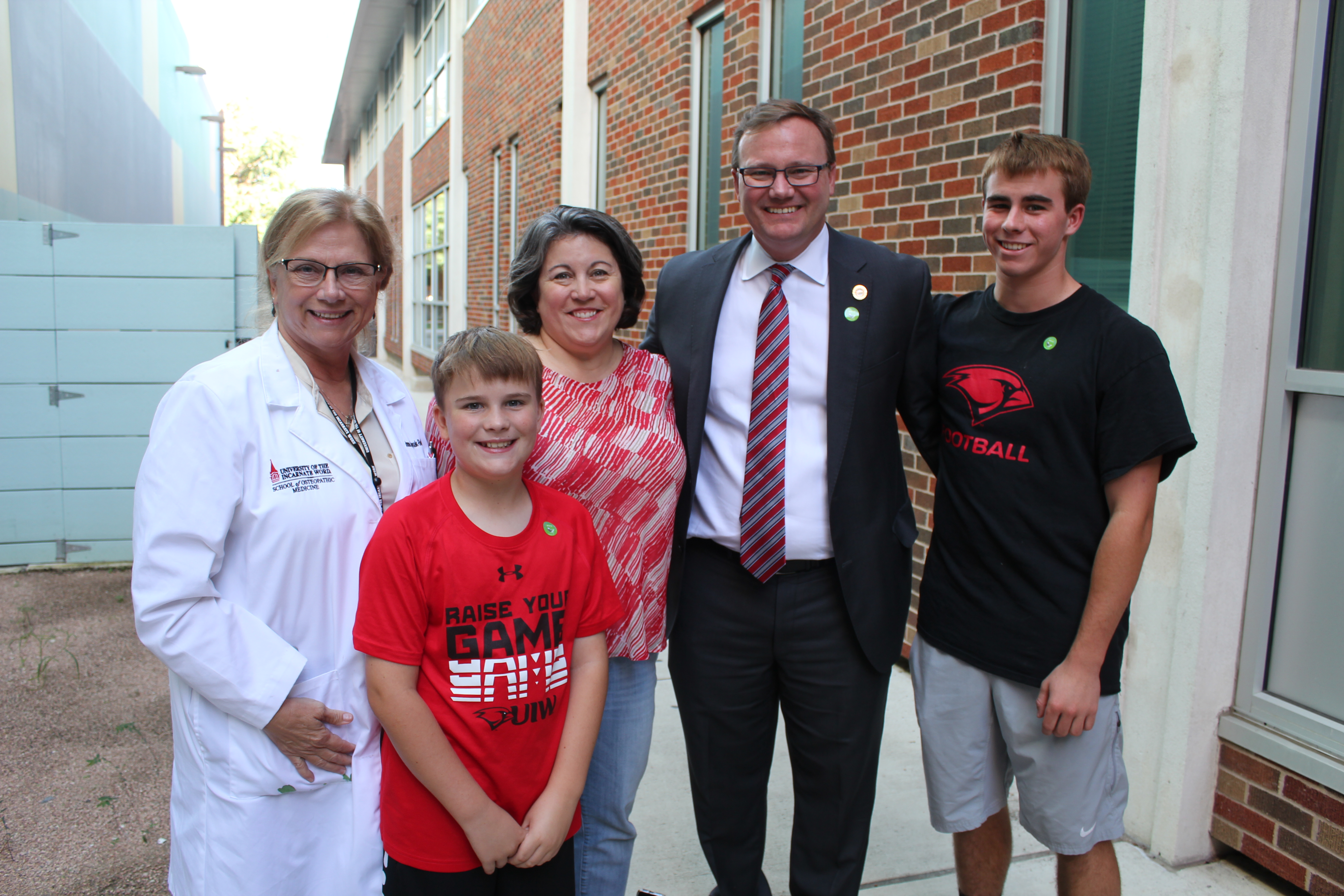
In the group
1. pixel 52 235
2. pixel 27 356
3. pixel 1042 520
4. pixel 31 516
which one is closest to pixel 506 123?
pixel 52 235

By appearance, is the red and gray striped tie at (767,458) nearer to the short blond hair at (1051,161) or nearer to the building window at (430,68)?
the short blond hair at (1051,161)

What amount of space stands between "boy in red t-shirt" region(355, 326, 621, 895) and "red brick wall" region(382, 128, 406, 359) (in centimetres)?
1986

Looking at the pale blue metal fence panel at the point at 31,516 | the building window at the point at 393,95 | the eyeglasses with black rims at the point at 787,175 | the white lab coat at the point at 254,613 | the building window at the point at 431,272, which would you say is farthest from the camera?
the building window at the point at 393,95

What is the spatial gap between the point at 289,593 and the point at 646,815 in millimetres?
2012

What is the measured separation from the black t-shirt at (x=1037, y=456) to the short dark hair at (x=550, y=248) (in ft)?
2.65

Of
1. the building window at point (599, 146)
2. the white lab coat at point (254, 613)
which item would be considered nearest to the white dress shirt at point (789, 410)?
the white lab coat at point (254, 613)

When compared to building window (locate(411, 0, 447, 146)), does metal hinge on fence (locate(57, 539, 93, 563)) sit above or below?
below

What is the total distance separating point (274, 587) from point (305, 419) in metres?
0.33

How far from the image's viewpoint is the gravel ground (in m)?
3.05

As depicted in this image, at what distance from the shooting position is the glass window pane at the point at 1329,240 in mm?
2580

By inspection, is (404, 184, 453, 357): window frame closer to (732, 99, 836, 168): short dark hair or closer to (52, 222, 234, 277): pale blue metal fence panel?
(52, 222, 234, 277): pale blue metal fence panel

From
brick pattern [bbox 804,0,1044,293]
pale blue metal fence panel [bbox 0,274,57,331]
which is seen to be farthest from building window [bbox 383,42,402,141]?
brick pattern [bbox 804,0,1044,293]

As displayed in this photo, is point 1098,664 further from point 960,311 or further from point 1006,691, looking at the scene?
point 960,311

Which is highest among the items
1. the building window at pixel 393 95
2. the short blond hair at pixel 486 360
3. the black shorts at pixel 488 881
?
the building window at pixel 393 95
